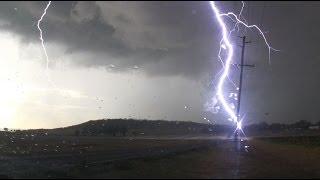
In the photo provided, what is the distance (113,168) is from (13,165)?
13822 millimetres

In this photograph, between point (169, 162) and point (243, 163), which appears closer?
point (169, 162)

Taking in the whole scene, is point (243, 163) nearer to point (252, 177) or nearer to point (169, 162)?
point (169, 162)

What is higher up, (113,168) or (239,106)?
(239,106)

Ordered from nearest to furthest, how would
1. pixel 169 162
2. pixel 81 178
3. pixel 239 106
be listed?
1. pixel 81 178
2. pixel 169 162
3. pixel 239 106

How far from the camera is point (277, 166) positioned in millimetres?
25969

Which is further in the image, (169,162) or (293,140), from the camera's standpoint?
(293,140)

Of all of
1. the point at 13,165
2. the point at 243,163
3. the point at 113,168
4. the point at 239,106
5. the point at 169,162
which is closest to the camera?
the point at 113,168

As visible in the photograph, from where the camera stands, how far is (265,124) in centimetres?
13988

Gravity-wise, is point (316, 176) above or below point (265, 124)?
below

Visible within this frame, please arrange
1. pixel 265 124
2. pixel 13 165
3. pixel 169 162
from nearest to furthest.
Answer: pixel 169 162, pixel 13 165, pixel 265 124

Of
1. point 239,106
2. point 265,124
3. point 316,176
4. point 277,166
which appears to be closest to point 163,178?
point 316,176

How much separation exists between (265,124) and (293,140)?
8069 centimetres

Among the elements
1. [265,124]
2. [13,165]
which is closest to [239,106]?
[13,165]

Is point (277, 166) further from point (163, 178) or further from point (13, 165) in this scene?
point (13, 165)
